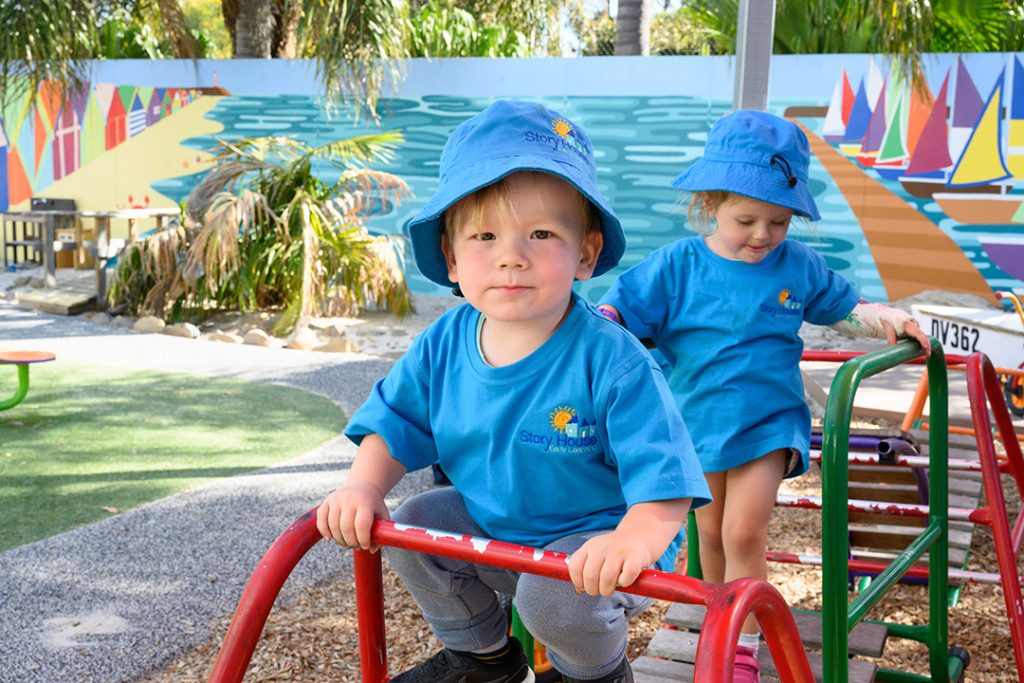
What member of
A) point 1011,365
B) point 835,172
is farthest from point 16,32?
point 1011,365

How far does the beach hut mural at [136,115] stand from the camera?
478 inches

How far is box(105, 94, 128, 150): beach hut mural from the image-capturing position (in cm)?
1229

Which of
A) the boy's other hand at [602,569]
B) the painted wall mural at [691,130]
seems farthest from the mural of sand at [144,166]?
the boy's other hand at [602,569]

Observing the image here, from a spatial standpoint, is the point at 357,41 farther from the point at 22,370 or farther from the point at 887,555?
the point at 887,555

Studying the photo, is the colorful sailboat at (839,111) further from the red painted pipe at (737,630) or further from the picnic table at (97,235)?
the red painted pipe at (737,630)

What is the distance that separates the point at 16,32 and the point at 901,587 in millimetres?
9977

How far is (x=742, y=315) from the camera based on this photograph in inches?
108

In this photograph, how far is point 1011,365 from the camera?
482 cm

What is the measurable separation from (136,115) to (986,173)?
335 inches

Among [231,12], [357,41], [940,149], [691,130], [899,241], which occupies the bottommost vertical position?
[899,241]

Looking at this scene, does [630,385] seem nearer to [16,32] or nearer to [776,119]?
[776,119]

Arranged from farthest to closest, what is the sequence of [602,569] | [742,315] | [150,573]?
[150,573]
[742,315]
[602,569]

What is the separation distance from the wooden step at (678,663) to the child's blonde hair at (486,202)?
1194 mm

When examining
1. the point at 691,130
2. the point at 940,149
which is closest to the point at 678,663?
the point at 940,149
